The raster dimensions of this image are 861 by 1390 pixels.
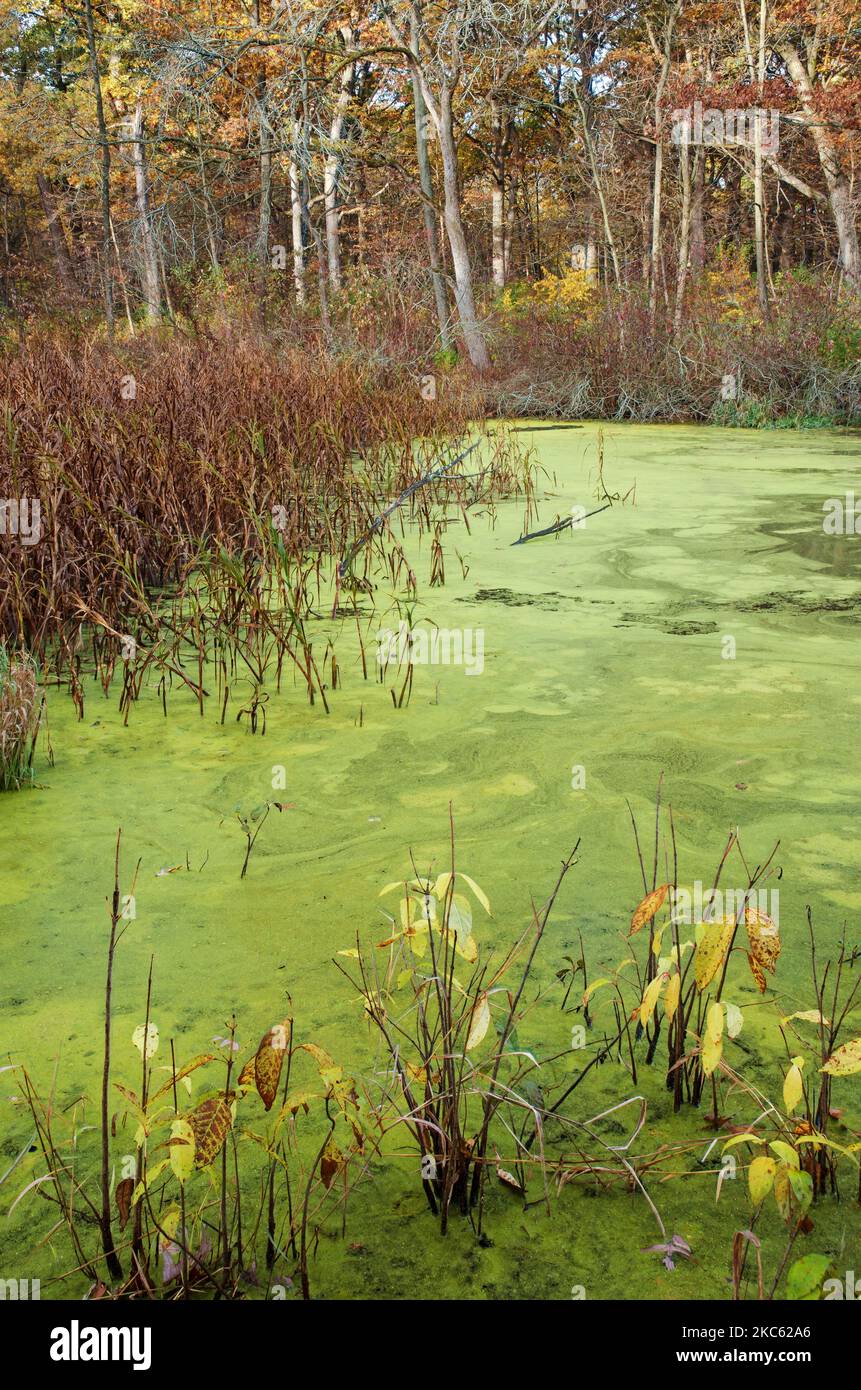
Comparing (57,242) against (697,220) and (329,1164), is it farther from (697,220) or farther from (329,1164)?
(329,1164)

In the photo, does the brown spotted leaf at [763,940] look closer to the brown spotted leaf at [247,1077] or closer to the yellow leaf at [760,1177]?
the yellow leaf at [760,1177]

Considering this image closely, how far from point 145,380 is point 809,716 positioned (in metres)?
3.99

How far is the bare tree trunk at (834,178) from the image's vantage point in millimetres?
14267

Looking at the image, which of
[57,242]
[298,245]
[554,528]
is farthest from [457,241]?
[57,242]

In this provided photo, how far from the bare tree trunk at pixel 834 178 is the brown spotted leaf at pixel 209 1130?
15.1 metres

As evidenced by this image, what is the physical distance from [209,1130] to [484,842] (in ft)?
3.78

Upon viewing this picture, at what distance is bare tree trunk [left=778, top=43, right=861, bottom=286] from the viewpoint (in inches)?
562

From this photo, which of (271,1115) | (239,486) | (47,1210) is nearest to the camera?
(47,1210)

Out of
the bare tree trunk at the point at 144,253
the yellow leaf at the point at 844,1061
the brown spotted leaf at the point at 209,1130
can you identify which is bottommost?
the brown spotted leaf at the point at 209,1130

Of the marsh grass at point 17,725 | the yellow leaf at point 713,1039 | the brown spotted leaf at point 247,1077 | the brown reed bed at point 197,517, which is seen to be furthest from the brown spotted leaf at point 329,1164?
the brown reed bed at point 197,517

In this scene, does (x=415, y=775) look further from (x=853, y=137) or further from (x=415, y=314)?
(x=853, y=137)

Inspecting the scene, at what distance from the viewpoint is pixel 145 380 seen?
5.56 metres

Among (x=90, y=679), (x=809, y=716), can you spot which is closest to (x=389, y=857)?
(x=809, y=716)
